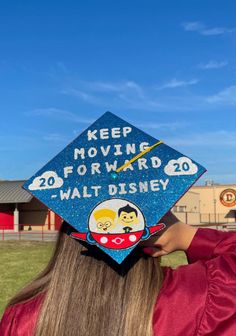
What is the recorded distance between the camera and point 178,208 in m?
56.7

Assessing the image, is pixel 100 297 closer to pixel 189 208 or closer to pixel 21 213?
pixel 21 213

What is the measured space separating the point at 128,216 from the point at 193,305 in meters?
0.34

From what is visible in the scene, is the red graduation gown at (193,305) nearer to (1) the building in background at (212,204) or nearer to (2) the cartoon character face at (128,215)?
(2) the cartoon character face at (128,215)

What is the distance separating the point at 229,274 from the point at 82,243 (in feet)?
1.57

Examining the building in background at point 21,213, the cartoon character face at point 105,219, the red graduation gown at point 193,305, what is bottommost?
the red graduation gown at point 193,305

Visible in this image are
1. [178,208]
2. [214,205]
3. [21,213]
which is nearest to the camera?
[21,213]

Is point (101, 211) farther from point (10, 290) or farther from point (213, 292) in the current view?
point (10, 290)

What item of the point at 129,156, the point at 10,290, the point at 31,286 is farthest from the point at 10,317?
the point at 10,290

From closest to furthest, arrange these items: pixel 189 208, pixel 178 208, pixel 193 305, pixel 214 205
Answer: pixel 193 305, pixel 178 208, pixel 189 208, pixel 214 205

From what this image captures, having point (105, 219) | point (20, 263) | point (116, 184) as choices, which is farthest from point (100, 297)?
point (20, 263)

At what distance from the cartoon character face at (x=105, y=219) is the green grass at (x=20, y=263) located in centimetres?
600

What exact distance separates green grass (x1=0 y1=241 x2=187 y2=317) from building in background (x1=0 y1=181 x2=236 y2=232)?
35.0 ft

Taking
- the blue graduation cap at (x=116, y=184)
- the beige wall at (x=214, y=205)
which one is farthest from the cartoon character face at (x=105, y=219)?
the beige wall at (x=214, y=205)

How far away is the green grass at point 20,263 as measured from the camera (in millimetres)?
11062
